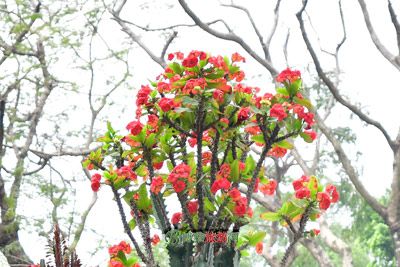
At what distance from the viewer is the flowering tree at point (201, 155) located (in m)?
4.46

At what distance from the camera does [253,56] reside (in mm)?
12781

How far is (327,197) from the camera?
182 inches

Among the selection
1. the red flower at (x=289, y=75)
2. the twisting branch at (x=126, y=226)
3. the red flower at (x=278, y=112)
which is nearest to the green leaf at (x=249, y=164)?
the red flower at (x=278, y=112)

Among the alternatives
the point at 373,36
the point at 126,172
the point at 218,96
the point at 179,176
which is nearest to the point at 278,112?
the point at 218,96

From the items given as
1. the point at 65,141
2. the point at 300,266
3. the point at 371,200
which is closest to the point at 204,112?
the point at 371,200

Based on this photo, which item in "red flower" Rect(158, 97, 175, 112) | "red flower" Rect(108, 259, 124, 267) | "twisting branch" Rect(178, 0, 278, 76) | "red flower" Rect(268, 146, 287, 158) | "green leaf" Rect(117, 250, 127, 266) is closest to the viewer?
"red flower" Rect(158, 97, 175, 112)

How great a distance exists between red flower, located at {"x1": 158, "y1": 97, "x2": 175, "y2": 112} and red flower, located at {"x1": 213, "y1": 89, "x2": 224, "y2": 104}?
0.27 m

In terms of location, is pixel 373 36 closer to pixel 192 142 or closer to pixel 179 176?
pixel 192 142

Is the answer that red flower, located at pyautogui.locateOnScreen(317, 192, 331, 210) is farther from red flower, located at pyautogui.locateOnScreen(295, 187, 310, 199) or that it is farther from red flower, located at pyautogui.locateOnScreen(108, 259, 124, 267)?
red flower, located at pyautogui.locateOnScreen(108, 259, 124, 267)

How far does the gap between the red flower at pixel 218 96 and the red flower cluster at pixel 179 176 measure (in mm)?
466

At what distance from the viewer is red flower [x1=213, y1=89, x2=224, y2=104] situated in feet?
14.7

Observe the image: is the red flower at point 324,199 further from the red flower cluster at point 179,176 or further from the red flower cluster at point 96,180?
the red flower cluster at point 96,180

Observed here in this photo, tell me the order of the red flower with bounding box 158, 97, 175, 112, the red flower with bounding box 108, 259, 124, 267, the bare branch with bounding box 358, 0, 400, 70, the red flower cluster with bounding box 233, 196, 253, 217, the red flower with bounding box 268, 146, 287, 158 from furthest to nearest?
the bare branch with bounding box 358, 0, 400, 70, the red flower with bounding box 268, 146, 287, 158, the red flower with bounding box 108, 259, 124, 267, the red flower cluster with bounding box 233, 196, 253, 217, the red flower with bounding box 158, 97, 175, 112

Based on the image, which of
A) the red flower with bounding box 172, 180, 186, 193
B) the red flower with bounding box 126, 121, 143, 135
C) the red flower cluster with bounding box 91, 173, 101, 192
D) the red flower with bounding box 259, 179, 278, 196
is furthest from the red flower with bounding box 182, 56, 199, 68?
the red flower with bounding box 259, 179, 278, 196
